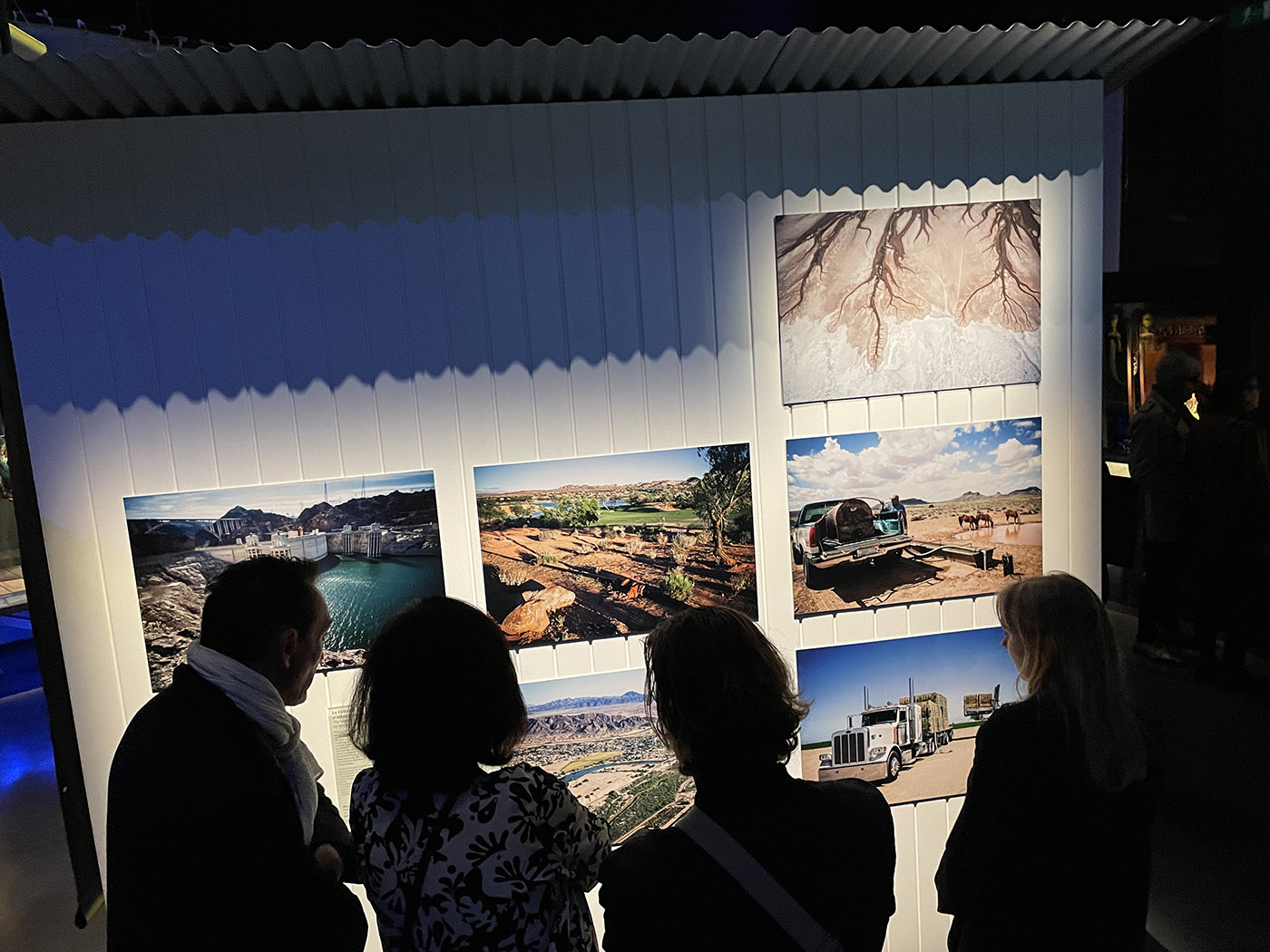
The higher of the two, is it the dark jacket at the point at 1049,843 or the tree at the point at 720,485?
the tree at the point at 720,485

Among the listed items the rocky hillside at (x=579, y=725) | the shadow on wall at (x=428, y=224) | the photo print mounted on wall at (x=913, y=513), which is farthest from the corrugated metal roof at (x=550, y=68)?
the rocky hillside at (x=579, y=725)

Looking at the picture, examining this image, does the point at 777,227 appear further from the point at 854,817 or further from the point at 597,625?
the point at 854,817

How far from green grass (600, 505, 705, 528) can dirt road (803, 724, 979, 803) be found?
1.05 m

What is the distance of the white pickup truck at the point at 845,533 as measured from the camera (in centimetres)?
274

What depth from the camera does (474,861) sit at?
1.46 m

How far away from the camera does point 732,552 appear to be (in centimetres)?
272

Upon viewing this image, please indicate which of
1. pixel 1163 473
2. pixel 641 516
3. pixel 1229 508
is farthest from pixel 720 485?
pixel 1229 508

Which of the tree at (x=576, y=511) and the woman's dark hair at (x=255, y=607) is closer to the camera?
the woman's dark hair at (x=255, y=607)

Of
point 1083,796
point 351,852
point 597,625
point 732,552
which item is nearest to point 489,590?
point 597,625

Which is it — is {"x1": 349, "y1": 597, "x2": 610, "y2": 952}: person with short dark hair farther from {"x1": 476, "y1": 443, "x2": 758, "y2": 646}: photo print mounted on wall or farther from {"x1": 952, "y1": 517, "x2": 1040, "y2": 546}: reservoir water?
{"x1": 952, "y1": 517, "x2": 1040, "y2": 546}: reservoir water

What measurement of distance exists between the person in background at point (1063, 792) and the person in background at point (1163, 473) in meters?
1.81

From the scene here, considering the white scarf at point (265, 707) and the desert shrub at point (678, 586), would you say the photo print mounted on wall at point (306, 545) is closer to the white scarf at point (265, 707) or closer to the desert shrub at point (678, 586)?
the desert shrub at point (678, 586)

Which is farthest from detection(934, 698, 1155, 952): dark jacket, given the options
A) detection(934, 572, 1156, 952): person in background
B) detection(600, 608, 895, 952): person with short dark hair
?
detection(600, 608, 895, 952): person with short dark hair

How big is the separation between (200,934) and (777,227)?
2262 mm
